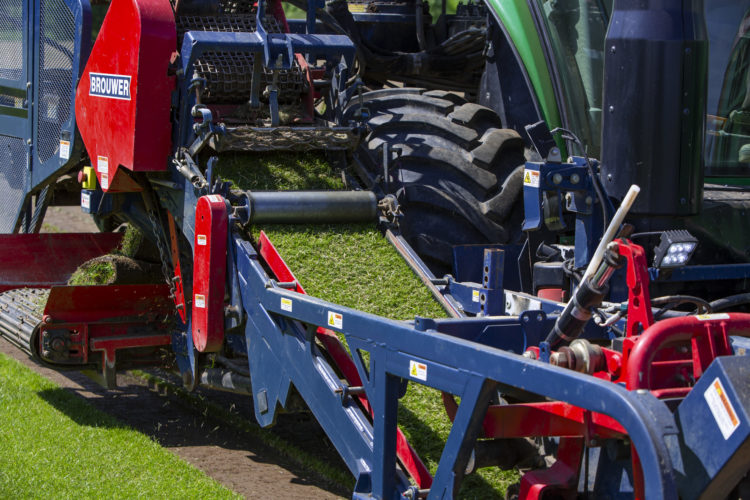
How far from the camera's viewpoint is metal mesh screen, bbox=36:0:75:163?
19.2 feet

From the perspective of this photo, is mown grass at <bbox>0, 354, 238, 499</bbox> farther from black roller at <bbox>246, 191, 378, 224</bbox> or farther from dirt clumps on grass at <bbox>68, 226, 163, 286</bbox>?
black roller at <bbox>246, 191, 378, 224</bbox>

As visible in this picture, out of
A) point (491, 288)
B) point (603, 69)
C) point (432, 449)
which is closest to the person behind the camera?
point (432, 449)

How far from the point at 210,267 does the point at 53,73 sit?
205 cm

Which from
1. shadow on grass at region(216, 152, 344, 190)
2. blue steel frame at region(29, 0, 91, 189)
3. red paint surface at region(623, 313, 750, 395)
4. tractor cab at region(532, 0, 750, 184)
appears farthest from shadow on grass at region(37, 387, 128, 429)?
red paint surface at region(623, 313, 750, 395)

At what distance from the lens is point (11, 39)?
250 inches

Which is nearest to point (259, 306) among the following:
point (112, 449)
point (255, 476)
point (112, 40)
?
point (255, 476)

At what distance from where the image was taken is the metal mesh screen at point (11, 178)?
20.9ft

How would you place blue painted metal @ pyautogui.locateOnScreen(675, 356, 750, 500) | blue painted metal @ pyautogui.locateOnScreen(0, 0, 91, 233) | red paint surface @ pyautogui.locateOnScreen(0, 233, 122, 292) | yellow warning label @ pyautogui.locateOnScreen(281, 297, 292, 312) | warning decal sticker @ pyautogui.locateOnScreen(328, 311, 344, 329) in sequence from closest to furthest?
blue painted metal @ pyautogui.locateOnScreen(675, 356, 750, 500) < warning decal sticker @ pyautogui.locateOnScreen(328, 311, 344, 329) < yellow warning label @ pyautogui.locateOnScreen(281, 297, 292, 312) < blue painted metal @ pyautogui.locateOnScreen(0, 0, 91, 233) < red paint surface @ pyautogui.locateOnScreen(0, 233, 122, 292)

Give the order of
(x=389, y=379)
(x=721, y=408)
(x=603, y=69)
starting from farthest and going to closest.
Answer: (x=603, y=69) → (x=389, y=379) → (x=721, y=408)

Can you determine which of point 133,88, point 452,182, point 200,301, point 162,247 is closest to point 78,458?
point 200,301

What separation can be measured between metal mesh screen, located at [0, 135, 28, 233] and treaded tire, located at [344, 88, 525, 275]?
7.33ft

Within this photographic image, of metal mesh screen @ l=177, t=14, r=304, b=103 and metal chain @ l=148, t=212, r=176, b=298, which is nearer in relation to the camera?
metal mesh screen @ l=177, t=14, r=304, b=103

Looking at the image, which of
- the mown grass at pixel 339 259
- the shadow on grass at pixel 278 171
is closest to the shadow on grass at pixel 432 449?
the mown grass at pixel 339 259

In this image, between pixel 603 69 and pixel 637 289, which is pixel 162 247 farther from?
pixel 637 289
